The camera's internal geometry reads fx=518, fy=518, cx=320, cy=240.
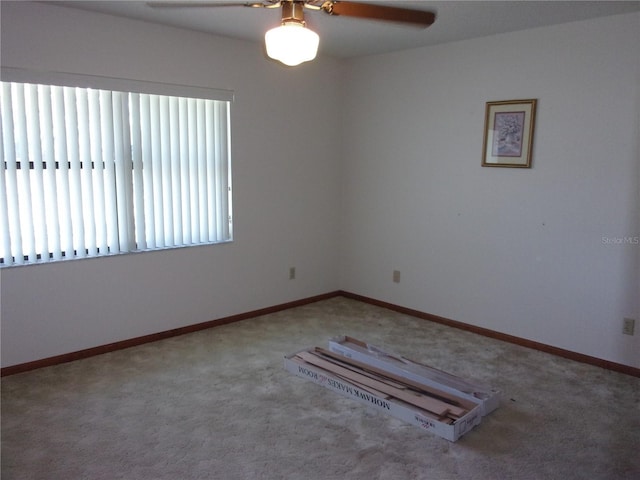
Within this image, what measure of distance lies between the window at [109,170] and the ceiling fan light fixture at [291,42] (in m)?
1.85

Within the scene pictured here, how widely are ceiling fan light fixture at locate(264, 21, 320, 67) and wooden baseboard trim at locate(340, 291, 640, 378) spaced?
2.87 metres

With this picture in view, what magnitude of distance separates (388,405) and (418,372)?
1.42ft

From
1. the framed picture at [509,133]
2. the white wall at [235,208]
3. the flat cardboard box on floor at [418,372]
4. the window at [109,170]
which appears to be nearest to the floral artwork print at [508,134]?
the framed picture at [509,133]

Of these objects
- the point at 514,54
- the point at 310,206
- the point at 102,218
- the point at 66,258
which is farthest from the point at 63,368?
the point at 514,54

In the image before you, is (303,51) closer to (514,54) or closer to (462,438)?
(462,438)

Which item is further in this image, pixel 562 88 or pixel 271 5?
pixel 562 88

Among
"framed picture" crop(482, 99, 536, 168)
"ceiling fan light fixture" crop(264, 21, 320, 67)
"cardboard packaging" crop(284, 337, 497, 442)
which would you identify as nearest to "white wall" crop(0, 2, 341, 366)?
"cardboard packaging" crop(284, 337, 497, 442)

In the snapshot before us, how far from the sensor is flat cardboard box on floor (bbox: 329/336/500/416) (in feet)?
9.66

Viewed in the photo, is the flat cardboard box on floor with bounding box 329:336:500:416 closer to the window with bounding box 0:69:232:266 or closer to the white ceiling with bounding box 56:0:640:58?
the window with bounding box 0:69:232:266

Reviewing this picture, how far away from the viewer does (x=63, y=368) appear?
3441mm

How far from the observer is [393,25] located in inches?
109

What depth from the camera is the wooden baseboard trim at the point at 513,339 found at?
11.6ft

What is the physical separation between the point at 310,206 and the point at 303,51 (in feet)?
9.26

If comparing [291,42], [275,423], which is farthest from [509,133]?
[275,423]
